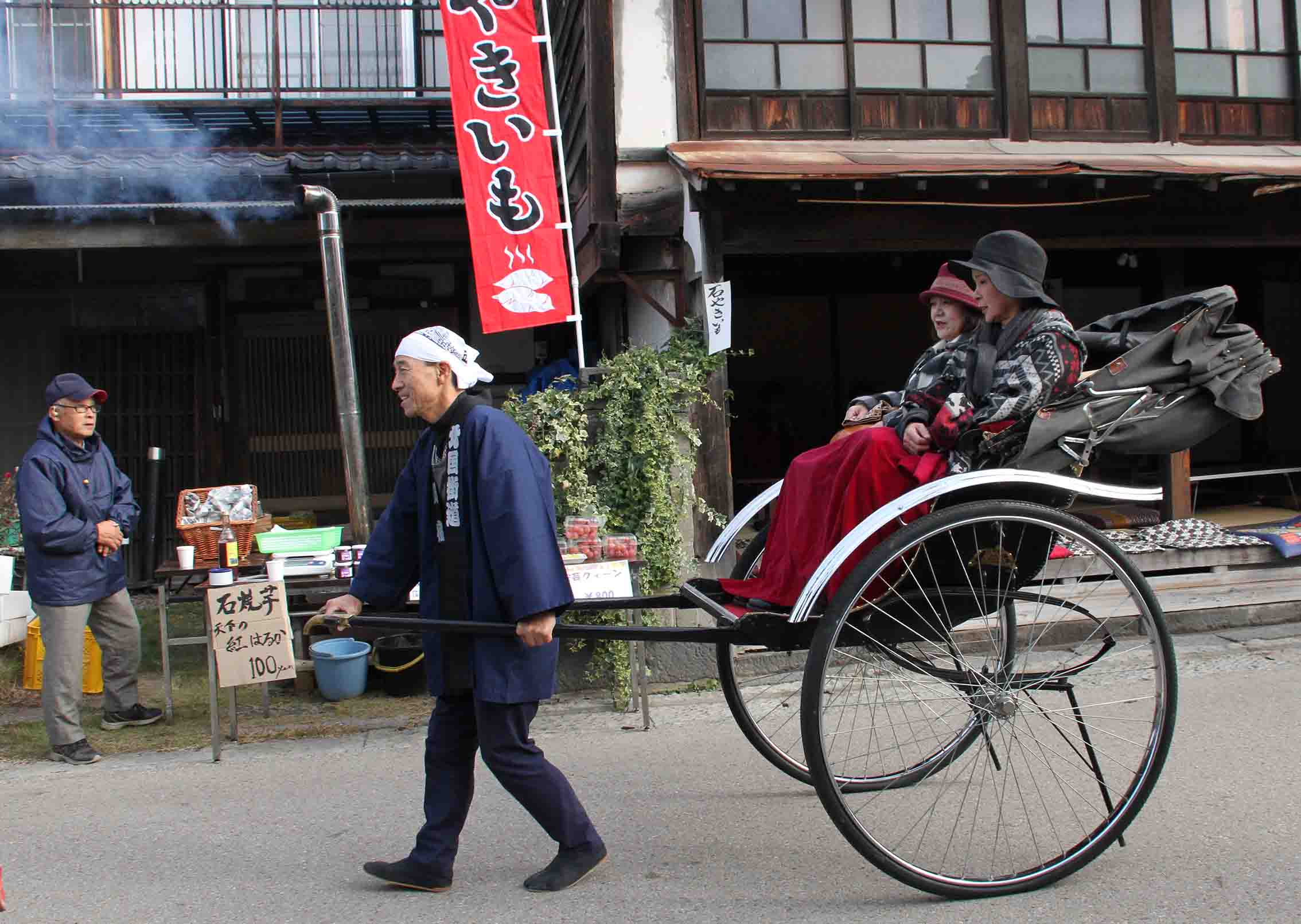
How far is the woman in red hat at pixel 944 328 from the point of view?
4199 millimetres

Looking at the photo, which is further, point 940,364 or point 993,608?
point 940,364

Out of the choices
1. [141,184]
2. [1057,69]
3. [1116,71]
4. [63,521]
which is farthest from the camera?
[1116,71]

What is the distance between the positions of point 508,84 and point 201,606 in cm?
534

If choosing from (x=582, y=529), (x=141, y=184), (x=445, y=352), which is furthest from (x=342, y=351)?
(x=445, y=352)

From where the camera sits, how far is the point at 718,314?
21.9 ft

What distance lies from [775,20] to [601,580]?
16.5 ft

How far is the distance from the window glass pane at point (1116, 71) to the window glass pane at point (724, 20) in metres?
2.94

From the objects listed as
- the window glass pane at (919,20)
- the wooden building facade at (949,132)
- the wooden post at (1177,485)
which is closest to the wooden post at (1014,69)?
the wooden building facade at (949,132)

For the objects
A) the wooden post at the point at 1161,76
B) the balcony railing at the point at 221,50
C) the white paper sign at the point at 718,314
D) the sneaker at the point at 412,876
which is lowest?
the sneaker at the point at 412,876

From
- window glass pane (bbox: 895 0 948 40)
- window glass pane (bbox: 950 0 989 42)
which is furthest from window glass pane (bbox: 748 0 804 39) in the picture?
window glass pane (bbox: 950 0 989 42)

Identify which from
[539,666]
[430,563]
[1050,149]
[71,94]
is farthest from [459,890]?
[71,94]

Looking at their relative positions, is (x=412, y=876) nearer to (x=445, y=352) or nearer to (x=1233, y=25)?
(x=445, y=352)

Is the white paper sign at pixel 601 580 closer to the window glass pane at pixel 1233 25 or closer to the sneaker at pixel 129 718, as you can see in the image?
the sneaker at pixel 129 718

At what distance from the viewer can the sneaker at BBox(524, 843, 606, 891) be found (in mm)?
3578
